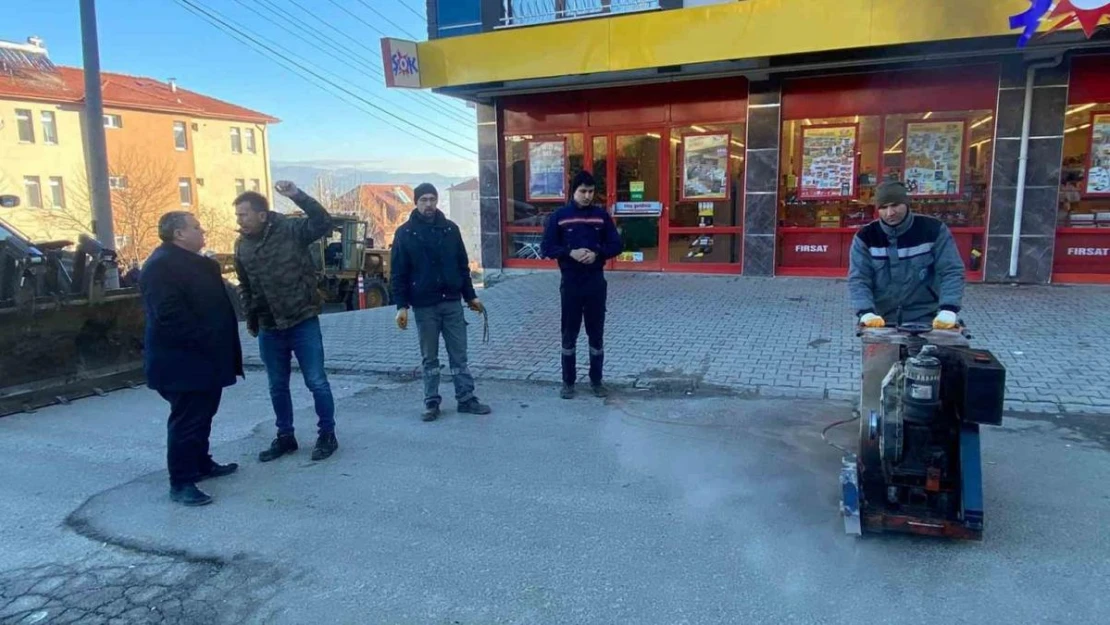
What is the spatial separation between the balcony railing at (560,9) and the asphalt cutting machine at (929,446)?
31.4ft

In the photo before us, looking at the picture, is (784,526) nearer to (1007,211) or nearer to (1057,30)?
(1057,30)

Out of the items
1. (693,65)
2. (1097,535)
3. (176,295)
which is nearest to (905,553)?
(1097,535)

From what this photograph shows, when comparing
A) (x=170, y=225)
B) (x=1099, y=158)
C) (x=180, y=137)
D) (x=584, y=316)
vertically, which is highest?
(x=180, y=137)

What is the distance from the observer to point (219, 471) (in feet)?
14.9

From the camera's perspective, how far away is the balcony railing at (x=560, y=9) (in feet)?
→ 38.1

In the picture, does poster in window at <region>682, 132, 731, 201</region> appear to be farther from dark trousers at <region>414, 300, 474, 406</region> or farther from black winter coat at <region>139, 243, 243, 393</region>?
black winter coat at <region>139, 243, 243, 393</region>

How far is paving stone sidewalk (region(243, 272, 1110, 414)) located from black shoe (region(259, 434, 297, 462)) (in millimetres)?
2040

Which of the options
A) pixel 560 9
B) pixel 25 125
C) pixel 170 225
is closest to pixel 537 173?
pixel 560 9

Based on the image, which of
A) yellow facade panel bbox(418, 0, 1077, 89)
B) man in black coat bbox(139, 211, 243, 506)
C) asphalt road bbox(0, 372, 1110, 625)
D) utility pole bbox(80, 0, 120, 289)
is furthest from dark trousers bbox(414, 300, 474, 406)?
yellow facade panel bbox(418, 0, 1077, 89)

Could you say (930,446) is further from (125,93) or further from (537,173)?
(125,93)

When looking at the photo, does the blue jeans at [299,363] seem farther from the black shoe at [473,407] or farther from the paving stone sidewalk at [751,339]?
the paving stone sidewalk at [751,339]

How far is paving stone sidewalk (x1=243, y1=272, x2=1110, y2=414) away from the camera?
6.16m

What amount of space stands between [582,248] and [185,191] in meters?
48.5

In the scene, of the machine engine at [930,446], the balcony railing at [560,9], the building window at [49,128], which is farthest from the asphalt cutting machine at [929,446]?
the building window at [49,128]
